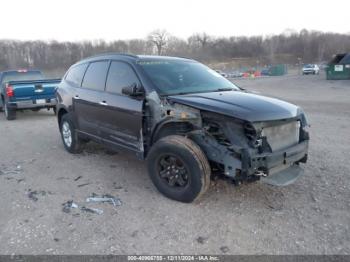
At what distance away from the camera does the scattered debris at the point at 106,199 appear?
13.9 ft

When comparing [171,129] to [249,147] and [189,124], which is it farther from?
[249,147]

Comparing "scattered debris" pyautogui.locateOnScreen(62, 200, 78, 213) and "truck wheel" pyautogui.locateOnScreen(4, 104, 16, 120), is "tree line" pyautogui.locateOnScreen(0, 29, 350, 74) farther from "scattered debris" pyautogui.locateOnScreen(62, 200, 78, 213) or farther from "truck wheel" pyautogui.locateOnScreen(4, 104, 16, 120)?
"scattered debris" pyautogui.locateOnScreen(62, 200, 78, 213)

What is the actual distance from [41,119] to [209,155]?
909 centimetres

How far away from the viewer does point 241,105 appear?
3.90 metres

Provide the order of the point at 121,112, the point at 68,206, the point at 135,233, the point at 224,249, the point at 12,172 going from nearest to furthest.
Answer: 1. the point at 224,249
2. the point at 135,233
3. the point at 68,206
4. the point at 121,112
5. the point at 12,172

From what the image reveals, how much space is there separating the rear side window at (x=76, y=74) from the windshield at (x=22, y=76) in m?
7.44

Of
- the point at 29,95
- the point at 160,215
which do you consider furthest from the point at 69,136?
the point at 29,95

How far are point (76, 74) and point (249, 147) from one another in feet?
13.1

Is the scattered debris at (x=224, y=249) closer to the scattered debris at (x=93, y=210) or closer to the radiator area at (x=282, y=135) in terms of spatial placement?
the radiator area at (x=282, y=135)

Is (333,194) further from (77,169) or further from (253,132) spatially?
(77,169)

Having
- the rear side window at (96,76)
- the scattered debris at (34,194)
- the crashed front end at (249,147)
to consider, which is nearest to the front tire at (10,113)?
the rear side window at (96,76)

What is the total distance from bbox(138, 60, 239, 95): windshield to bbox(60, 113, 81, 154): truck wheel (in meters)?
2.27

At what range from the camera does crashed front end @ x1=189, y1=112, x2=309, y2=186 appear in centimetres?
364

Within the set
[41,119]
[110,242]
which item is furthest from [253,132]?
[41,119]
